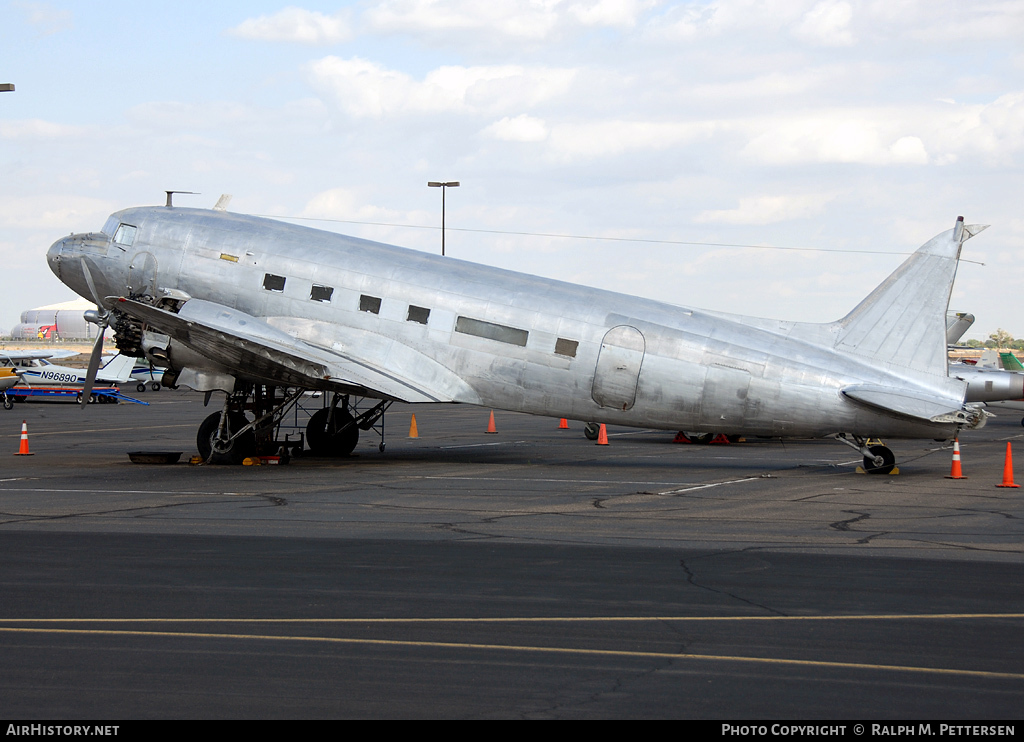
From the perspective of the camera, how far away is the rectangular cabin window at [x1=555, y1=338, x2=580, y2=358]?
22047mm

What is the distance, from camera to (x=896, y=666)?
7.70 metres

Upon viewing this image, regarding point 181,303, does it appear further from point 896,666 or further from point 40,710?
point 896,666

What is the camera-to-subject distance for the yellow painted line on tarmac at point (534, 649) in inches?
299

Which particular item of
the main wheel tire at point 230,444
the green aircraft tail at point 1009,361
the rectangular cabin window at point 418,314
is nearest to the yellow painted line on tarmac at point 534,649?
the rectangular cabin window at point 418,314

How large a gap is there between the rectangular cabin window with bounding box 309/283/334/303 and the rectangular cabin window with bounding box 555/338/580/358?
546 centimetres

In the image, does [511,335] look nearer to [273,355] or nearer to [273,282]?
[273,355]

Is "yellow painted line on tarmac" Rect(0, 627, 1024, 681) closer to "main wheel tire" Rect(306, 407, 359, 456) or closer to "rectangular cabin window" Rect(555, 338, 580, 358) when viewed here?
"rectangular cabin window" Rect(555, 338, 580, 358)

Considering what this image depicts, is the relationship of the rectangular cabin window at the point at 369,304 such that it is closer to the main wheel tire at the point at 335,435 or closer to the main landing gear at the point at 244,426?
the main landing gear at the point at 244,426

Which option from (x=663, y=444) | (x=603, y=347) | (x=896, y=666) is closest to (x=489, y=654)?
(x=896, y=666)

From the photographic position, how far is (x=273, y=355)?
21469mm

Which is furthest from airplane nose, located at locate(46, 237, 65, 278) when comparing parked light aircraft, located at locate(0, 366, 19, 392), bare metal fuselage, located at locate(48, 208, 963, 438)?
parked light aircraft, located at locate(0, 366, 19, 392)

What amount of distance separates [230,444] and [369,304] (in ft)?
15.5

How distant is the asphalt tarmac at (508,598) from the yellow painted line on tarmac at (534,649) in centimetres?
3

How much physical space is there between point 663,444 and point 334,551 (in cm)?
2132
